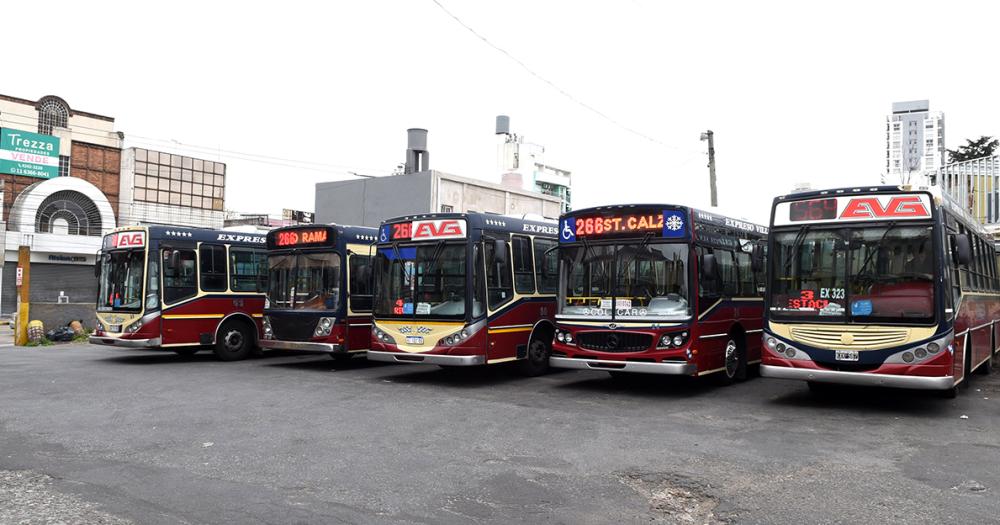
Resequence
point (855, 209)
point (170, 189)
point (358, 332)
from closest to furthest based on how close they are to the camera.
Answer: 1. point (855, 209)
2. point (358, 332)
3. point (170, 189)

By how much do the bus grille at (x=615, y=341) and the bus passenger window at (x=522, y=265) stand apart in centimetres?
229

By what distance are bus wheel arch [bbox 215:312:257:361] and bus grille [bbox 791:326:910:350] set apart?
12498 millimetres

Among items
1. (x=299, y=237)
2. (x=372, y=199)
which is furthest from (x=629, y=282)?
(x=372, y=199)

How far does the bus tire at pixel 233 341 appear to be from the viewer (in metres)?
17.5

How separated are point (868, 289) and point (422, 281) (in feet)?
22.9

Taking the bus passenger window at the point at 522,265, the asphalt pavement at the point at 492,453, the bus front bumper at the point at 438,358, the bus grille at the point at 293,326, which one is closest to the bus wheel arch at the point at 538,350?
the bus passenger window at the point at 522,265

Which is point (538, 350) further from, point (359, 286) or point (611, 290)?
point (359, 286)

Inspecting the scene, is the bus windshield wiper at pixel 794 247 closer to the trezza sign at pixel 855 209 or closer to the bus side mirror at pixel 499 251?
the trezza sign at pixel 855 209

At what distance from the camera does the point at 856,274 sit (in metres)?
9.99

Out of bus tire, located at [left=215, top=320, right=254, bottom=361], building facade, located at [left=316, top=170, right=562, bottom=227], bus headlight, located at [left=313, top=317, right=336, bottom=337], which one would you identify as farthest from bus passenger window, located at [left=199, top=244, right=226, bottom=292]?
building facade, located at [left=316, top=170, right=562, bottom=227]

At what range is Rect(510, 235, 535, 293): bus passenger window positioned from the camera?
13.9 meters

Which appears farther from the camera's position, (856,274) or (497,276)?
(497,276)

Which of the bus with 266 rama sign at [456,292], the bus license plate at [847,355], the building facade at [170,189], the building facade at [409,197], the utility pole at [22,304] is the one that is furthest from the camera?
the building facade at [170,189]

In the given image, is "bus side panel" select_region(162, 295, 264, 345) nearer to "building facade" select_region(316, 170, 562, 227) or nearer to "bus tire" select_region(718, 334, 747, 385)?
"bus tire" select_region(718, 334, 747, 385)
